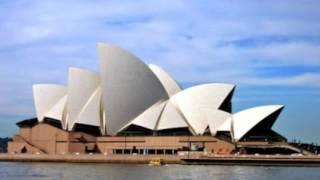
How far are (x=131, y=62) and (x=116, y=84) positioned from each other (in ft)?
9.59

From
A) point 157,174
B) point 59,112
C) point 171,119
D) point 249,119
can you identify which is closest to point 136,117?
point 171,119

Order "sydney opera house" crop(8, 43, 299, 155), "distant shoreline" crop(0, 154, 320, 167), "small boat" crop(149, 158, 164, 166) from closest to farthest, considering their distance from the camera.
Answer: "distant shoreline" crop(0, 154, 320, 167), "small boat" crop(149, 158, 164, 166), "sydney opera house" crop(8, 43, 299, 155)

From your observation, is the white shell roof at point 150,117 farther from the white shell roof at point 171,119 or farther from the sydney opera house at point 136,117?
the white shell roof at point 171,119

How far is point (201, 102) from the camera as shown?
243 ft

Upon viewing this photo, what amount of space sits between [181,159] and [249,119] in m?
9.88

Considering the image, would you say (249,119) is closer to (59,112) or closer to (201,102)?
(201,102)

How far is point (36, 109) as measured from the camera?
77.9 metres

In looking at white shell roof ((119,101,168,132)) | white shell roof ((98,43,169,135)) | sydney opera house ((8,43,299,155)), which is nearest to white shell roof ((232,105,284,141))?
sydney opera house ((8,43,299,155))

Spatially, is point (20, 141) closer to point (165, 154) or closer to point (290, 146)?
point (165, 154)

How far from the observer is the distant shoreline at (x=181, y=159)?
2469 inches

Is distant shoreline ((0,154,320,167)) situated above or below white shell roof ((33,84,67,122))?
below

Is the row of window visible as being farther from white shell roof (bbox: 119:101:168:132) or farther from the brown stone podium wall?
white shell roof (bbox: 119:101:168:132)

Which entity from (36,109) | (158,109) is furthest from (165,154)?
(36,109)

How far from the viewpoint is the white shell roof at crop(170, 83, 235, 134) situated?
242 ft
